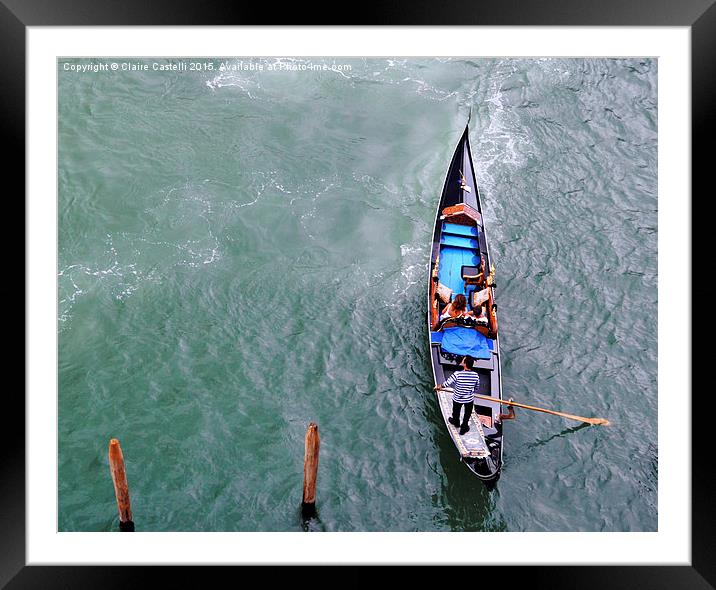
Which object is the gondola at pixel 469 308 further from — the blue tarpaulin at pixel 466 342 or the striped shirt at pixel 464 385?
the striped shirt at pixel 464 385

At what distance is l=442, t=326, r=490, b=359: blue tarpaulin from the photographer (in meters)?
8.52

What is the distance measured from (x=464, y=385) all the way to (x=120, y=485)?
10.5ft

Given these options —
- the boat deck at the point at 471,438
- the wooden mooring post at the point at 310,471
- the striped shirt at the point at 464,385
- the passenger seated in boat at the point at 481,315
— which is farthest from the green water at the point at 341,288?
the striped shirt at the point at 464,385

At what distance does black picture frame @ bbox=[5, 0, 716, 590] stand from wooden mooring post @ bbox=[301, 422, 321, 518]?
1.17m

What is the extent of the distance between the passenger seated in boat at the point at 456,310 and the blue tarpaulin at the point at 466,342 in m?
0.18

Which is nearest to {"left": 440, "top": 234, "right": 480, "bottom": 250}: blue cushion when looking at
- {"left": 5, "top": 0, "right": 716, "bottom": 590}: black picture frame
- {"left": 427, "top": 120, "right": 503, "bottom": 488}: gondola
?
{"left": 427, "top": 120, "right": 503, "bottom": 488}: gondola

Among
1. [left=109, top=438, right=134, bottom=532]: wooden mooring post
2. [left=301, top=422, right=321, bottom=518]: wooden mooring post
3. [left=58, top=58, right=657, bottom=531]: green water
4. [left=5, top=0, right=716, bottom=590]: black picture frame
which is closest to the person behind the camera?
[left=5, top=0, right=716, bottom=590]: black picture frame

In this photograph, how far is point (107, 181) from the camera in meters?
10.0

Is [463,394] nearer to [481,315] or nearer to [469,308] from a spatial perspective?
[481,315]

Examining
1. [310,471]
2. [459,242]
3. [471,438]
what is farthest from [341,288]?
[310,471]

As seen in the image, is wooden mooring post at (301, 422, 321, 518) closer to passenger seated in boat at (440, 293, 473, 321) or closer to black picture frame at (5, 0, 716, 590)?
black picture frame at (5, 0, 716, 590)

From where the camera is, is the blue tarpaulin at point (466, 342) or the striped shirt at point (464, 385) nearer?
the striped shirt at point (464, 385)

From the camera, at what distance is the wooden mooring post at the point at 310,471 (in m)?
6.83
